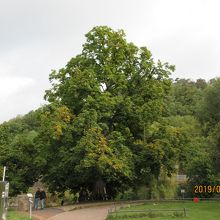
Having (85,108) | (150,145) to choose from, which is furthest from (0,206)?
(150,145)

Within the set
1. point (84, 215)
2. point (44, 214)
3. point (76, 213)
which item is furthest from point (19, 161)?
point (84, 215)

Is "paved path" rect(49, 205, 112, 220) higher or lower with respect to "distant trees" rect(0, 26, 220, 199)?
lower

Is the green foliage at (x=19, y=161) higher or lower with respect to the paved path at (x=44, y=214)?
higher

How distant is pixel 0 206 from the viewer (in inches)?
460

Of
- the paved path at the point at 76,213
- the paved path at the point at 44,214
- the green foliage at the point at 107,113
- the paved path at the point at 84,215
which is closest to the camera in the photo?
the paved path at the point at 84,215

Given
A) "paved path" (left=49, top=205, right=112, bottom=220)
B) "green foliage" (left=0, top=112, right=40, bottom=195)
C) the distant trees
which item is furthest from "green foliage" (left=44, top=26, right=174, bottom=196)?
"paved path" (left=49, top=205, right=112, bottom=220)

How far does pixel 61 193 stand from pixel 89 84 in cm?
1062

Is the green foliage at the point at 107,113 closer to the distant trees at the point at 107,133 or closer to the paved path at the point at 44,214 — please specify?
the distant trees at the point at 107,133

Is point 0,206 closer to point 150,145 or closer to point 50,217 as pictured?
point 50,217

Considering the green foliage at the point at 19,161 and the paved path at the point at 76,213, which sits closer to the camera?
the paved path at the point at 76,213
